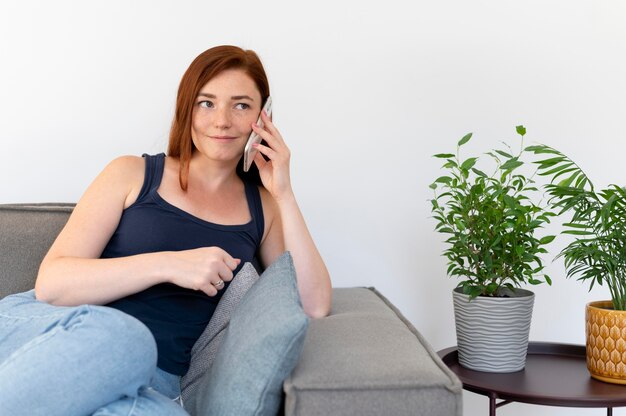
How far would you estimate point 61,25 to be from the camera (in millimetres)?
2336

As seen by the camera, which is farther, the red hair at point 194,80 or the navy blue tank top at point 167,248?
the red hair at point 194,80

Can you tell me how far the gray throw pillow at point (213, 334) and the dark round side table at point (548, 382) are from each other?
0.54m

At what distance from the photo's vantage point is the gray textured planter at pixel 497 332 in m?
1.84

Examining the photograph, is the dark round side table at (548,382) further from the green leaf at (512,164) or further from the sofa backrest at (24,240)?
the sofa backrest at (24,240)

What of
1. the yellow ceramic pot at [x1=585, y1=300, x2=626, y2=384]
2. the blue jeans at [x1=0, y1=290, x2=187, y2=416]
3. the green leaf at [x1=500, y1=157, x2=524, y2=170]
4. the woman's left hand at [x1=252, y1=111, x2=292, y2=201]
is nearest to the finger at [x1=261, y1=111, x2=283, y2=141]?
the woman's left hand at [x1=252, y1=111, x2=292, y2=201]

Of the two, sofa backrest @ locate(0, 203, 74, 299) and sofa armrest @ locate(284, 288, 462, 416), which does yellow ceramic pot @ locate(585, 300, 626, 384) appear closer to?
sofa armrest @ locate(284, 288, 462, 416)

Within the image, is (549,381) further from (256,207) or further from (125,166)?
(125,166)

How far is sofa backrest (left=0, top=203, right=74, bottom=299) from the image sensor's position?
191 cm

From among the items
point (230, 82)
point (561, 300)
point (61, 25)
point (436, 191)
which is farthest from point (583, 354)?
point (61, 25)

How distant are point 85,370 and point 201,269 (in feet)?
1.28

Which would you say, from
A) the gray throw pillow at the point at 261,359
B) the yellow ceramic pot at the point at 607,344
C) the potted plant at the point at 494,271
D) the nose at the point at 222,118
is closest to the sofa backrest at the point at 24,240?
the nose at the point at 222,118

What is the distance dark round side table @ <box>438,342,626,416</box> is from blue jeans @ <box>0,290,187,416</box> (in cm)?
75

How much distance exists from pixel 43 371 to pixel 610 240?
1.26m

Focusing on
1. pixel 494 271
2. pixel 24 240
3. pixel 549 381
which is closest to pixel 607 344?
pixel 549 381
